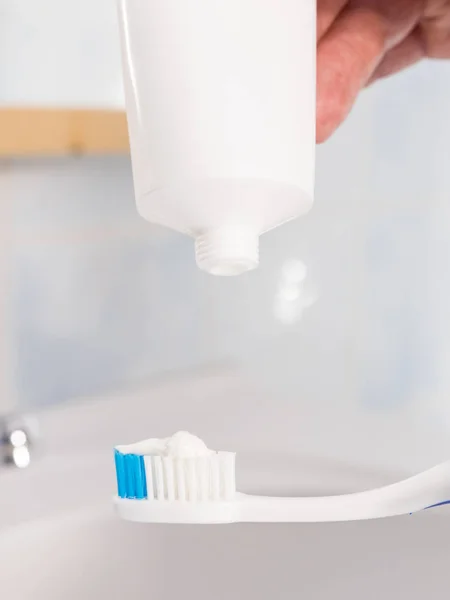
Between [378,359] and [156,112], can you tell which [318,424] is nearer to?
[378,359]

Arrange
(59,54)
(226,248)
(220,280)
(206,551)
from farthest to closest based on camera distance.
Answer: (220,280) < (59,54) < (206,551) < (226,248)

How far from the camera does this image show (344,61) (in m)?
0.35

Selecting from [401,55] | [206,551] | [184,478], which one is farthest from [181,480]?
[401,55]

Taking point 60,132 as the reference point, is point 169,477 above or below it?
below

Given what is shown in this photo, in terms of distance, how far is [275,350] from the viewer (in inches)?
27.3

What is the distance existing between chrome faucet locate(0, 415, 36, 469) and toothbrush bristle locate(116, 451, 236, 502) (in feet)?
0.59

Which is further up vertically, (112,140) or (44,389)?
(112,140)

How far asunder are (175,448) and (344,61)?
0.59 ft

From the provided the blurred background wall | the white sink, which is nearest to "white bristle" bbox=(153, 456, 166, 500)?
the white sink

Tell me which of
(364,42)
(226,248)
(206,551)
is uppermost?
(364,42)

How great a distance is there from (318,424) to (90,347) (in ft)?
0.54

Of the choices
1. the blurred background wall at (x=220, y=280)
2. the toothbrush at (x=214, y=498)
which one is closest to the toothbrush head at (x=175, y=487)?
the toothbrush at (x=214, y=498)

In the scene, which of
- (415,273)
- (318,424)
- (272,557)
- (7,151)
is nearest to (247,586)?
(272,557)

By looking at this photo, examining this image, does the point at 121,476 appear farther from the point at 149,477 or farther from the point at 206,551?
the point at 206,551
